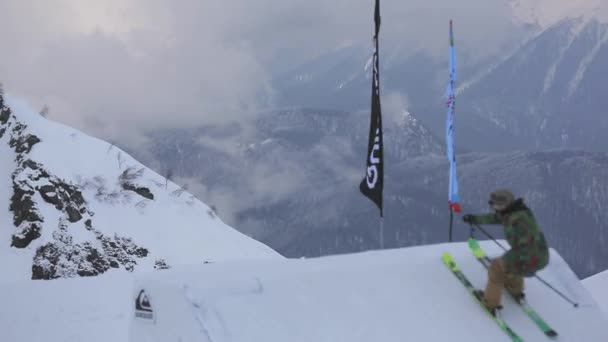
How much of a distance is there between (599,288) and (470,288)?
10.5 meters

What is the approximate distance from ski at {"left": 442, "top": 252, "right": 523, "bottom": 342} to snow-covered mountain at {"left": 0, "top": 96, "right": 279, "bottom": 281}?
2447 cm

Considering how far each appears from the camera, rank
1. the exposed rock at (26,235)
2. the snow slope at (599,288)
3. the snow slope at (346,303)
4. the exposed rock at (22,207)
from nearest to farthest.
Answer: the snow slope at (346,303), the snow slope at (599,288), the exposed rock at (26,235), the exposed rock at (22,207)

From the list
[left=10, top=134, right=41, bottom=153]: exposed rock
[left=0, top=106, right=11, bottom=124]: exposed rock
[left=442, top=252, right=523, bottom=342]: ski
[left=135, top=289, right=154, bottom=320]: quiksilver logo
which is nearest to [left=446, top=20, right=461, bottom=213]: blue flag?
[left=442, top=252, right=523, bottom=342]: ski

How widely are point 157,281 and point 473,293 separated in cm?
448

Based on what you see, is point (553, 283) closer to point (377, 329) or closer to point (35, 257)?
point (377, 329)

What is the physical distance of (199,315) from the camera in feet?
18.8

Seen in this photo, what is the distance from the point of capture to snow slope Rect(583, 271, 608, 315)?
1384 centimetres

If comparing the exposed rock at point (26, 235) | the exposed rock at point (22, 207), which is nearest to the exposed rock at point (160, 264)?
the exposed rock at point (26, 235)

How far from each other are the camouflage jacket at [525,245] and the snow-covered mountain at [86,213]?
2567cm

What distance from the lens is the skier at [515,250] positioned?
672cm

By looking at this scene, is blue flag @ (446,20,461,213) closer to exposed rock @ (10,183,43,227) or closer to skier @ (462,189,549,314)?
skier @ (462,189,549,314)

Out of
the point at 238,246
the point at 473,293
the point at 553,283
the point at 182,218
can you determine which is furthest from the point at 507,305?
the point at 182,218

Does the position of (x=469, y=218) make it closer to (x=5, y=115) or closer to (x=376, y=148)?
(x=376, y=148)

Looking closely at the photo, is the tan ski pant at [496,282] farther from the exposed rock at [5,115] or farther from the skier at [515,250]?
the exposed rock at [5,115]
